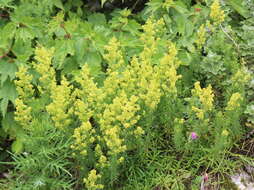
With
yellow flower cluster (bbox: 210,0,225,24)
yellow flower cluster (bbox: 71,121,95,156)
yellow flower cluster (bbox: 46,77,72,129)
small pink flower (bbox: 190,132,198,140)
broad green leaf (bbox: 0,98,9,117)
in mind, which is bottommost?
small pink flower (bbox: 190,132,198,140)

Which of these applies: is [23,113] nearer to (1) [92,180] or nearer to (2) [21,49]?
(1) [92,180]

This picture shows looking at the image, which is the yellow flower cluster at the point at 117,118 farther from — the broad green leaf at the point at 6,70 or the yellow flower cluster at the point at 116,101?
the broad green leaf at the point at 6,70

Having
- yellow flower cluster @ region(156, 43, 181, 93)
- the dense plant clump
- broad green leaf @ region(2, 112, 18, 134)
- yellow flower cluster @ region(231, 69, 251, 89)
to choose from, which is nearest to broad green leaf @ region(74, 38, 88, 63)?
the dense plant clump

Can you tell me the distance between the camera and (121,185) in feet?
8.73

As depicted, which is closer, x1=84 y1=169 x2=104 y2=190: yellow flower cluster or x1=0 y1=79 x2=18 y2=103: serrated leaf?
x1=84 y1=169 x2=104 y2=190: yellow flower cluster

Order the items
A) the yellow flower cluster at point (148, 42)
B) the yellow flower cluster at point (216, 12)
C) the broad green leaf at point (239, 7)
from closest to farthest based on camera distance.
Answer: the yellow flower cluster at point (148, 42) → the yellow flower cluster at point (216, 12) → the broad green leaf at point (239, 7)

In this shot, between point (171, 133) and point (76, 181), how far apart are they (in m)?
0.74

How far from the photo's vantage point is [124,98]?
7.50 feet

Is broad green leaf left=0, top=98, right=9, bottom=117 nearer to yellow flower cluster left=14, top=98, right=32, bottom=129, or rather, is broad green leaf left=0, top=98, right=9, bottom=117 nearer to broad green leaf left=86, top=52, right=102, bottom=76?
yellow flower cluster left=14, top=98, right=32, bottom=129

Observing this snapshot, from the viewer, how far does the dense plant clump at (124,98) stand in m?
2.38

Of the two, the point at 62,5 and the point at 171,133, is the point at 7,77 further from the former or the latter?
the point at 171,133

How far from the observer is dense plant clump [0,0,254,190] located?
2.38m

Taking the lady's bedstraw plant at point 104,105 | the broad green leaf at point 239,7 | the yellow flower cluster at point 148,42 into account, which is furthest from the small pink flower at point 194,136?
the broad green leaf at point 239,7

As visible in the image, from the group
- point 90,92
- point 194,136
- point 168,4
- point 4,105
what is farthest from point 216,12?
point 4,105
